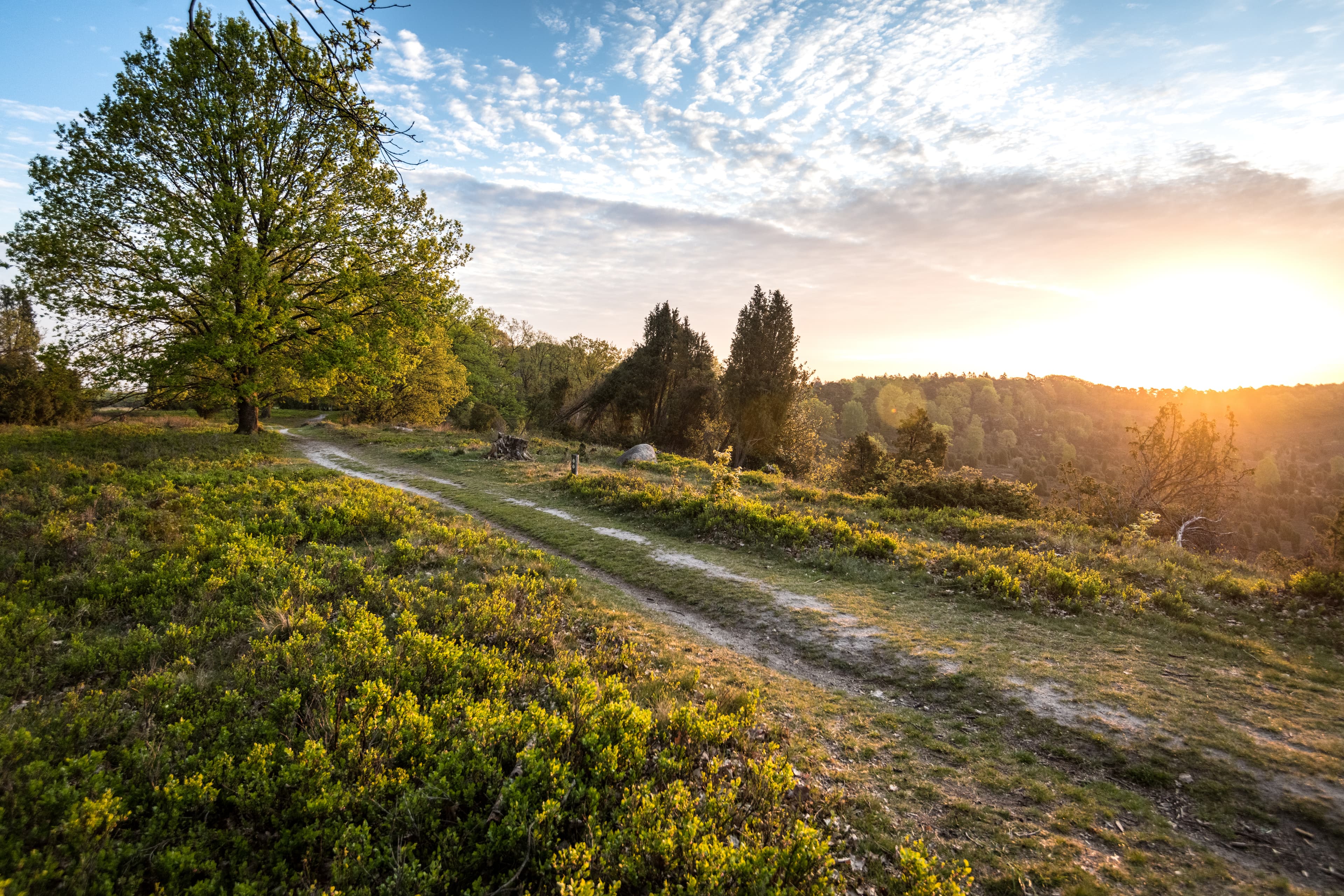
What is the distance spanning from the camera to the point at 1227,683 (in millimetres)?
6301

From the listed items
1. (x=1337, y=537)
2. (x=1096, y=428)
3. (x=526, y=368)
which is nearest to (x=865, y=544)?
(x=1337, y=537)

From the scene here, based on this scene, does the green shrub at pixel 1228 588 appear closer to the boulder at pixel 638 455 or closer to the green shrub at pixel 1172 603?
the green shrub at pixel 1172 603

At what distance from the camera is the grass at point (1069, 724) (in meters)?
3.82

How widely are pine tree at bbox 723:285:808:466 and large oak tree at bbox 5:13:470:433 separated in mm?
23234

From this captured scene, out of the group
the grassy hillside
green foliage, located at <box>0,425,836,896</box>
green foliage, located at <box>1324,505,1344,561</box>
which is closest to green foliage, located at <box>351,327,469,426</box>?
the grassy hillside

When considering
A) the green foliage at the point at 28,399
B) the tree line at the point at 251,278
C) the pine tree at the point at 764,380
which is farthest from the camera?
the pine tree at the point at 764,380

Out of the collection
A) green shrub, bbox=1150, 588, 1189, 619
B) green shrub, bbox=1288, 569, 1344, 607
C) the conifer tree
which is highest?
the conifer tree

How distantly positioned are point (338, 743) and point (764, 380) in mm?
35487

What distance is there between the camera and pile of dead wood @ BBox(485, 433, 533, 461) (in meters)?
23.6

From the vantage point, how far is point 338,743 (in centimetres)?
357

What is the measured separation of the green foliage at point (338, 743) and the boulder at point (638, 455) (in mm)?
17810

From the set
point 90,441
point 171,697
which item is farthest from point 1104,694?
point 90,441

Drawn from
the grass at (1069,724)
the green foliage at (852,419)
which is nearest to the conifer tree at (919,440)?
the grass at (1069,724)

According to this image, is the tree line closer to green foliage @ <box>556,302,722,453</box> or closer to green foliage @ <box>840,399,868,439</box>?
green foliage @ <box>556,302,722,453</box>
